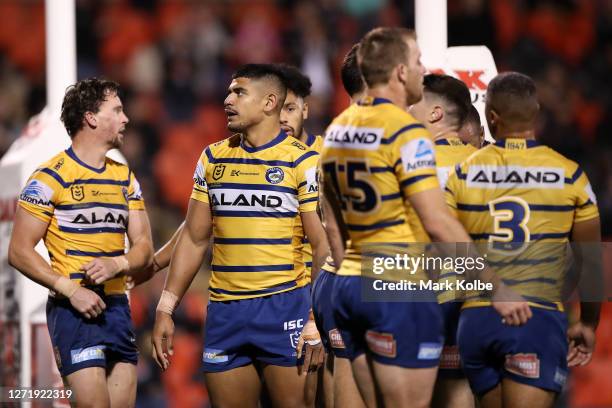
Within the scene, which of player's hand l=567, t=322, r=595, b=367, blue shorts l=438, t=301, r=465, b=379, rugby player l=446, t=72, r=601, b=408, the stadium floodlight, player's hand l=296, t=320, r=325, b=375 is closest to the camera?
rugby player l=446, t=72, r=601, b=408

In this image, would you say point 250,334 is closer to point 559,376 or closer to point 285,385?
point 285,385

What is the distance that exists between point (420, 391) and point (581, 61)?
23.4ft

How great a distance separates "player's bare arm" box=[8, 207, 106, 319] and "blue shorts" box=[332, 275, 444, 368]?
5.32ft

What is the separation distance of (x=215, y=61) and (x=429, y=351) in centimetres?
620

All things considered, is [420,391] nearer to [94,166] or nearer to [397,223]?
[397,223]

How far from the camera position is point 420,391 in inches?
149

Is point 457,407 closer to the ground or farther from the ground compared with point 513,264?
closer to the ground

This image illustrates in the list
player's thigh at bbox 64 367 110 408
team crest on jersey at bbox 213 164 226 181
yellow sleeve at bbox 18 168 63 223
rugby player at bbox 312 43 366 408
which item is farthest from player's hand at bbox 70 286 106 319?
rugby player at bbox 312 43 366 408

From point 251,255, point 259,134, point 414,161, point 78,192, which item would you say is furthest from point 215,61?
point 414,161

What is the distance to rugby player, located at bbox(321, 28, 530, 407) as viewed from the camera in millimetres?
3717

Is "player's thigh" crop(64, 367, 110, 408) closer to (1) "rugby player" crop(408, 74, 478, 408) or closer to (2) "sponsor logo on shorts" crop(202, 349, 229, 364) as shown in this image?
(2) "sponsor logo on shorts" crop(202, 349, 229, 364)

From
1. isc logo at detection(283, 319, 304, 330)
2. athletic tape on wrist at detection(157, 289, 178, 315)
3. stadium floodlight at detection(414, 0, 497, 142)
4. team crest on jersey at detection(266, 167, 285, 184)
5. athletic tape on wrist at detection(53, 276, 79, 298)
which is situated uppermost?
stadium floodlight at detection(414, 0, 497, 142)

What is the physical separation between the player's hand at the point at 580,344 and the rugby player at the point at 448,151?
0.48m

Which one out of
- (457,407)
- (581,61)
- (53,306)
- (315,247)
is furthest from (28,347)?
A: (581,61)
